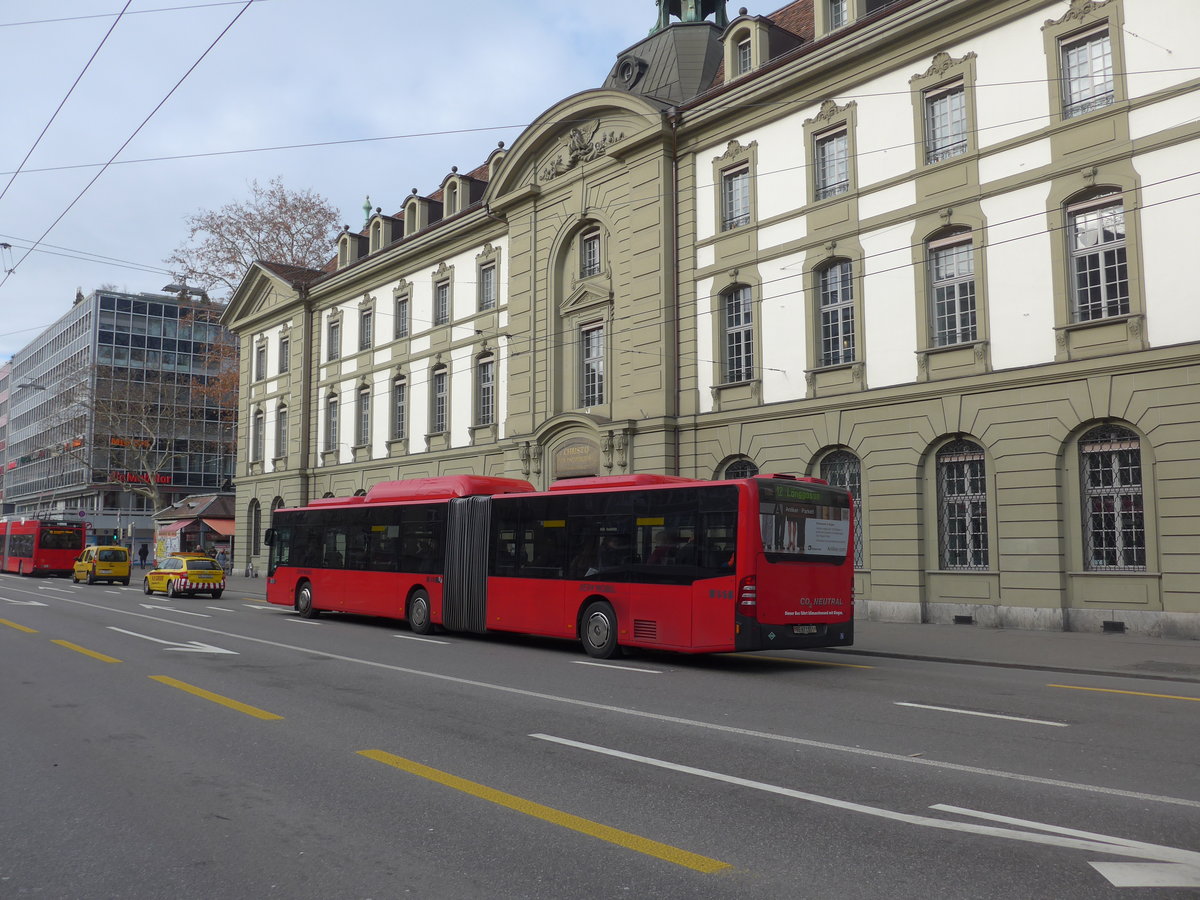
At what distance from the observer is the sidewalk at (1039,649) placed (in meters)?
14.2

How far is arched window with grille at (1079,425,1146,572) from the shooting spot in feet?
61.1

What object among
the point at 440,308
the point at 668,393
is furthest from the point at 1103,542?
the point at 440,308

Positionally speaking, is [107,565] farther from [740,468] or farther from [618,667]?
[618,667]

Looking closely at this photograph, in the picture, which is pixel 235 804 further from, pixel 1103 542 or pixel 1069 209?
pixel 1069 209

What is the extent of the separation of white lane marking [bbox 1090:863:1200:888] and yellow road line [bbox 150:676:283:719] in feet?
23.1

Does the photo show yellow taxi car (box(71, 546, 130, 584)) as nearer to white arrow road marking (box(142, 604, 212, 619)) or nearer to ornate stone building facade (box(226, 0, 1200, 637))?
white arrow road marking (box(142, 604, 212, 619))

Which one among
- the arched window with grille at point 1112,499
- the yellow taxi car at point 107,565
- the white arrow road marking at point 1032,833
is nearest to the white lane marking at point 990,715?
the white arrow road marking at point 1032,833

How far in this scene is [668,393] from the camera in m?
27.0

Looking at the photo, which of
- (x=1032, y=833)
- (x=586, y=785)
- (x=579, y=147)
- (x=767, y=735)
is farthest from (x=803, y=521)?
(x=579, y=147)

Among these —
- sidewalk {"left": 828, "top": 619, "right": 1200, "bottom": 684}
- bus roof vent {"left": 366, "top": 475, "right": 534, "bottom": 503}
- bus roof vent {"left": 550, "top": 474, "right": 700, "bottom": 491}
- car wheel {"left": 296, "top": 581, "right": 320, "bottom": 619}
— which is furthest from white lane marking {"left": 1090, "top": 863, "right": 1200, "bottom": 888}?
car wheel {"left": 296, "top": 581, "right": 320, "bottom": 619}

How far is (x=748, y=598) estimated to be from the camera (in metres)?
13.9

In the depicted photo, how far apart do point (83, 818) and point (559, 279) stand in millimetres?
26381

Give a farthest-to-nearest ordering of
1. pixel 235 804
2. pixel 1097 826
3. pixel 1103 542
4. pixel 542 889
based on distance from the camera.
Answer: pixel 1103 542 < pixel 235 804 < pixel 1097 826 < pixel 542 889

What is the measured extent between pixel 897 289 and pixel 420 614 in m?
12.2
